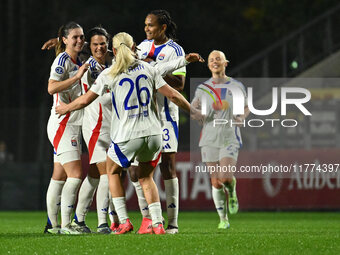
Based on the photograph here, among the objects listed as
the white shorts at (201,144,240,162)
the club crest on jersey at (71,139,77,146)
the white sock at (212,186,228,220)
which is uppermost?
the club crest on jersey at (71,139,77,146)

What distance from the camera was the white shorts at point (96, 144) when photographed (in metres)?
12.1

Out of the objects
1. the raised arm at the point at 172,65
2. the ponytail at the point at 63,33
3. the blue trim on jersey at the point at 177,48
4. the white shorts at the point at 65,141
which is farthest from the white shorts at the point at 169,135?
the ponytail at the point at 63,33

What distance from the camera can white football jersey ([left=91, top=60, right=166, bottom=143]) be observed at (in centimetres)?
1095

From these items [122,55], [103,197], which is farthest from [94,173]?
[122,55]

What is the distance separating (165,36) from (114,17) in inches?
1181

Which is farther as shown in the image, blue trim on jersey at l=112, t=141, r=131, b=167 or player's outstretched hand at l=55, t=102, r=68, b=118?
player's outstretched hand at l=55, t=102, r=68, b=118

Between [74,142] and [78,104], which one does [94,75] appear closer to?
[74,142]

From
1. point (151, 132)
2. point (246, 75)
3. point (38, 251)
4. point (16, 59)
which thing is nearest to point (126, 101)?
point (151, 132)

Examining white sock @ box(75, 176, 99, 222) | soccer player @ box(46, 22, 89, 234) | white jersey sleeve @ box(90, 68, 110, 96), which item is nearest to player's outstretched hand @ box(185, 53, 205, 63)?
white jersey sleeve @ box(90, 68, 110, 96)

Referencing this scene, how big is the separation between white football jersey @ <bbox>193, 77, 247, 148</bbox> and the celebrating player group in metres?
2.38

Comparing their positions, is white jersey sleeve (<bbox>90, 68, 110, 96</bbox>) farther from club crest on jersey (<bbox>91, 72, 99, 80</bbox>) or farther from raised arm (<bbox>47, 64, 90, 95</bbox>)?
club crest on jersey (<bbox>91, 72, 99, 80</bbox>)

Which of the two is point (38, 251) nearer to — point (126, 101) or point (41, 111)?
point (126, 101)

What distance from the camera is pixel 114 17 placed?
42031 mm

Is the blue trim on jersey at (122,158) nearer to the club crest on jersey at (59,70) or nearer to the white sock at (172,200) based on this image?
the white sock at (172,200)
